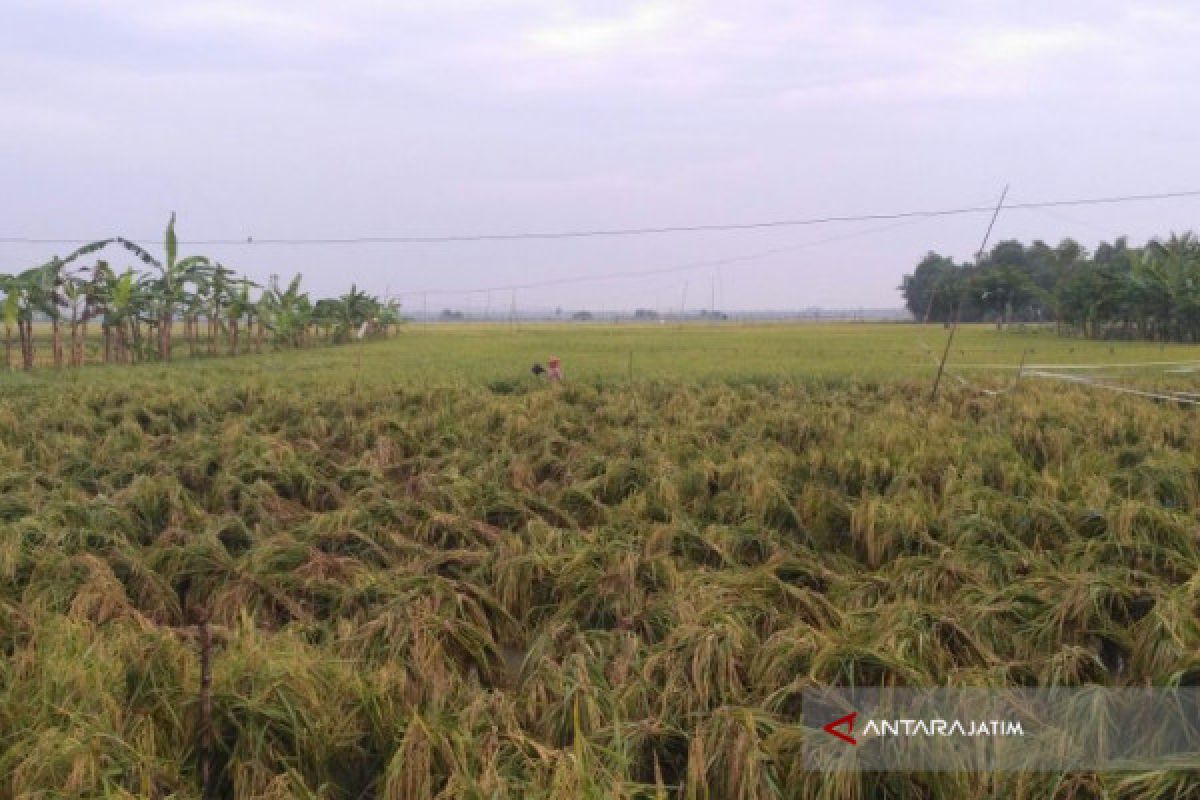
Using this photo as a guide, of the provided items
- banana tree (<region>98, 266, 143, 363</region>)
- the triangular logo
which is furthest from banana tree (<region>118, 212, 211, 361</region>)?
the triangular logo

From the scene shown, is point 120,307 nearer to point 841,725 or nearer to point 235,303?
point 235,303

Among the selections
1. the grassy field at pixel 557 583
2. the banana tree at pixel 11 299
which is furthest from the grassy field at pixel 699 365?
the grassy field at pixel 557 583

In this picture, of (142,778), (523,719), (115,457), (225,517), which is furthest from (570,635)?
(115,457)

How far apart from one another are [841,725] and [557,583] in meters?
2.43

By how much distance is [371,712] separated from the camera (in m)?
3.48

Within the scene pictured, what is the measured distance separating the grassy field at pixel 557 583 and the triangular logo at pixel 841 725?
0.17 metres

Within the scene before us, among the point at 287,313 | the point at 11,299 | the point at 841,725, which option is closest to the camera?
the point at 841,725

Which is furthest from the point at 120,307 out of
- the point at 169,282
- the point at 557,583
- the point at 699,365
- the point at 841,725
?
the point at 841,725

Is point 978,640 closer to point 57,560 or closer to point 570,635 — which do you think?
point 570,635

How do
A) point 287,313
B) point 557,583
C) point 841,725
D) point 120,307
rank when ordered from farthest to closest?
point 287,313
point 120,307
point 557,583
point 841,725

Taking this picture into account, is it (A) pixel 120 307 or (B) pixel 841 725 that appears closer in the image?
(B) pixel 841 725

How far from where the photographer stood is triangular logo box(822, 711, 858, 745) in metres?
3.16

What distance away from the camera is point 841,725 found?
329 centimetres

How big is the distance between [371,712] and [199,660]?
1.00 m
